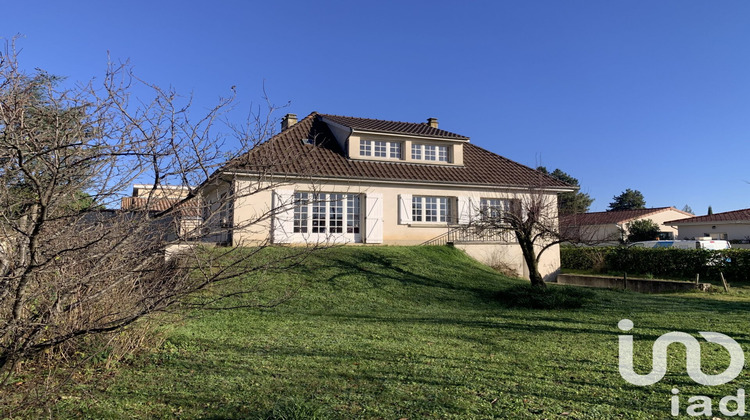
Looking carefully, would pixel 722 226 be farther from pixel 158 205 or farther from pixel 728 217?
pixel 158 205

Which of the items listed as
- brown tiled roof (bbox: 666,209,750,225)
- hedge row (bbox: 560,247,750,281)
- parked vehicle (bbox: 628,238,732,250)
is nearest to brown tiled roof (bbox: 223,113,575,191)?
hedge row (bbox: 560,247,750,281)

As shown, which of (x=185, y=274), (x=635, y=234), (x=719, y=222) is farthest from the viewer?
(x=635, y=234)

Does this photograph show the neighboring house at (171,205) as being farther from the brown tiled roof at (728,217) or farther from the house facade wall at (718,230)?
the house facade wall at (718,230)

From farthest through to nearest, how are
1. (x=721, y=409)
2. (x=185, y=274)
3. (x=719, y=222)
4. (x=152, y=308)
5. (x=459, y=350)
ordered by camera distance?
(x=719, y=222) < (x=459, y=350) < (x=721, y=409) < (x=185, y=274) < (x=152, y=308)

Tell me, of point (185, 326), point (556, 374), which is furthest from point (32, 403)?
point (556, 374)

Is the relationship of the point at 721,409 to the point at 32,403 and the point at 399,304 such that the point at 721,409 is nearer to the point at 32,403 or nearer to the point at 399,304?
the point at 32,403

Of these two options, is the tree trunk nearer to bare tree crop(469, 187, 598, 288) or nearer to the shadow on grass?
bare tree crop(469, 187, 598, 288)

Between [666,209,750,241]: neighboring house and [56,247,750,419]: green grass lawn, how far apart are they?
27.9 metres

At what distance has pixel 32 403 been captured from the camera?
3344mm

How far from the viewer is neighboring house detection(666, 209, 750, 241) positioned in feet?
107

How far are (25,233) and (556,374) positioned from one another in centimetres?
501

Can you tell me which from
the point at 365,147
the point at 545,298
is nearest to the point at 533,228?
the point at 545,298

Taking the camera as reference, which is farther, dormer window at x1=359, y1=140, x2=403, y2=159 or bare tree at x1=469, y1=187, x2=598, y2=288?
dormer window at x1=359, y1=140, x2=403, y2=159

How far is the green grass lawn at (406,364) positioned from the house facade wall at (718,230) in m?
28.0
